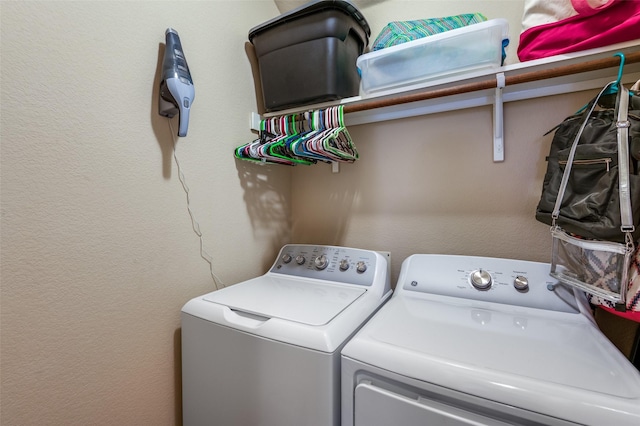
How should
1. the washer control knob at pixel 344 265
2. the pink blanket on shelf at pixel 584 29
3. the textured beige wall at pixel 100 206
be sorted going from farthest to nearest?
1. the washer control knob at pixel 344 265
2. the pink blanket on shelf at pixel 584 29
3. the textured beige wall at pixel 100 206

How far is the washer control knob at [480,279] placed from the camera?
1.00 metres

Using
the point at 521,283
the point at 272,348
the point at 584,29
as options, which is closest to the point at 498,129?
the point at 584,29

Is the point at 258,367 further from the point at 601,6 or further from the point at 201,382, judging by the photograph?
the point at 601,6

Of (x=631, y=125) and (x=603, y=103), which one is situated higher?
(x=603, y=103)

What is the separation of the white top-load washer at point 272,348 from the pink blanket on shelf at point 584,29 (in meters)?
0.98

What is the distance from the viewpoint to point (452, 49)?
1.05m

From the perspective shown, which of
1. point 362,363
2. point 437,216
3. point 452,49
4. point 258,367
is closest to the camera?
point 362,363

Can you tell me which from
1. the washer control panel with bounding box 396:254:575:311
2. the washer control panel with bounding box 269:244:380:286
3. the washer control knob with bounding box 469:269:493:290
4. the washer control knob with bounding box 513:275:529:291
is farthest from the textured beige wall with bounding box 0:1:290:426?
the washer control knob with bounding box 513:275:529:291

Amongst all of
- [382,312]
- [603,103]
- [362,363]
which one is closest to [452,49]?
[603,103]

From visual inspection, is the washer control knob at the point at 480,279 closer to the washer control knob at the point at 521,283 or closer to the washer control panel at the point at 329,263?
the washer control knob at the point at 521,283

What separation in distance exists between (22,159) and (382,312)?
108 cm

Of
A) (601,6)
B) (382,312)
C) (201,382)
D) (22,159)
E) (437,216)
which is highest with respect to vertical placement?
(601,6)

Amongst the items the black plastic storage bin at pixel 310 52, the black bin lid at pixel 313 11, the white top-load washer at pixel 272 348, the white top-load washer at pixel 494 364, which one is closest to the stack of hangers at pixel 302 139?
the black plastic storage bin at pixel 310 52

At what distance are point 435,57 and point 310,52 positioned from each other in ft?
1.68
